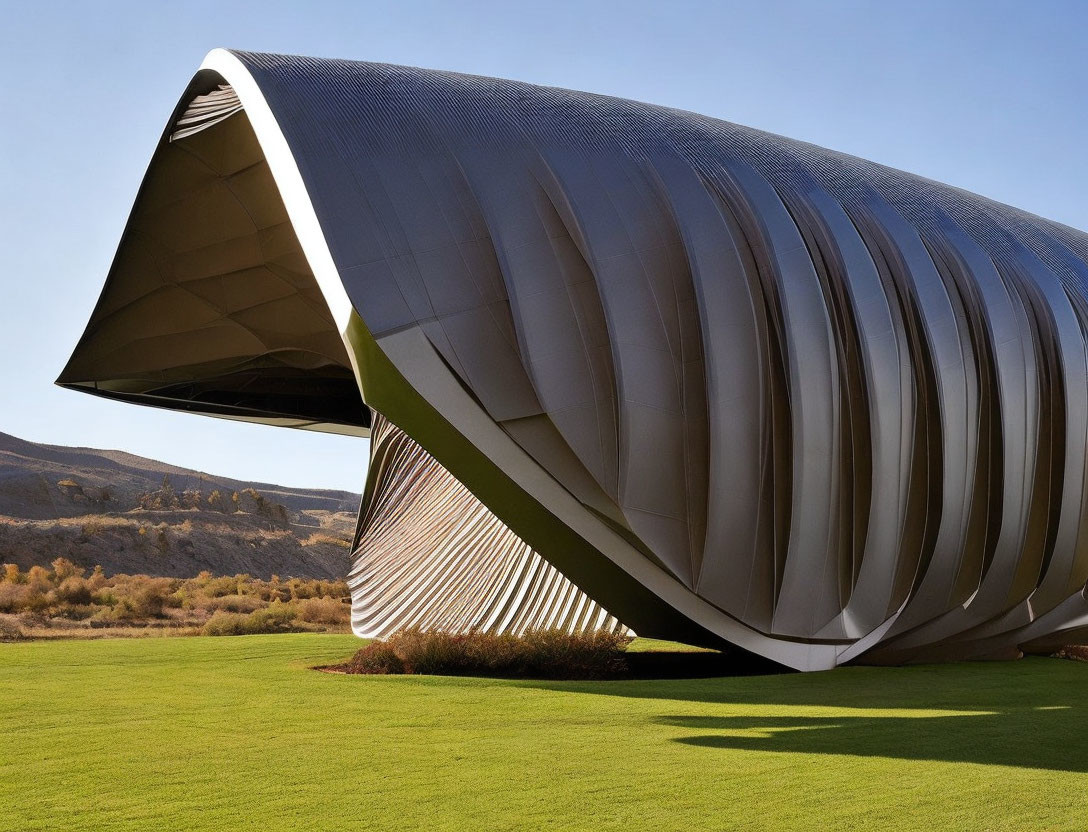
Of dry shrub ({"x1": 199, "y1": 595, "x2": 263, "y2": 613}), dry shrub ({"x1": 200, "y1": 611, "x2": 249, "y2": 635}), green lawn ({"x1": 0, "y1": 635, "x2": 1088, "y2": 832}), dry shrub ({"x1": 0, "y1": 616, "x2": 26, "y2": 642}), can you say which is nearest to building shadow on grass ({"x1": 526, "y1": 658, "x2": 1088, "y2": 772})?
green lawn ({"x1": 0, "y1": 635, "x2": 1088, "y2": 832})

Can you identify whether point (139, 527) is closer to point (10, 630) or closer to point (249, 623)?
point (10, 630)

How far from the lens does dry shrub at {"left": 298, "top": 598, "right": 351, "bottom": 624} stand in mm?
30578

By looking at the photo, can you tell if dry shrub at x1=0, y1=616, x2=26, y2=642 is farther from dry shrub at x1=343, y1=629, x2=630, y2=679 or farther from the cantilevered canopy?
dry shrub at x1=343, y1=629, x2=630, y2=679

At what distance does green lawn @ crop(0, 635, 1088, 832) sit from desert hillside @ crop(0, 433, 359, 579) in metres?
46.0

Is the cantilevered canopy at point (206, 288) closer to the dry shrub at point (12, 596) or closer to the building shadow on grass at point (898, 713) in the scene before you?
the dry shrub at point (12, 596)

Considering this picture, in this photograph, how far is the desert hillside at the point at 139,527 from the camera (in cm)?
5731

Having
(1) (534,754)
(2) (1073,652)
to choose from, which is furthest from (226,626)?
(1) (534,754)

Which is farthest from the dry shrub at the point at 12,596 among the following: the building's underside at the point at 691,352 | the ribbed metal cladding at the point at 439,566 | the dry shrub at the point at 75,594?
the building's underside at the point at 691,352

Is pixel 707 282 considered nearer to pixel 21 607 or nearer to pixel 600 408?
pixel 600 408

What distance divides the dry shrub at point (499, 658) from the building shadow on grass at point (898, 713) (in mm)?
1522

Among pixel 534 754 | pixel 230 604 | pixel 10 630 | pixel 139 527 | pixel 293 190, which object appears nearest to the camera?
pixel 534 754

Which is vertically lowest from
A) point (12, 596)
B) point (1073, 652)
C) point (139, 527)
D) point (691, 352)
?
point (12, 596)

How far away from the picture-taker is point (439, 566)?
2419cm

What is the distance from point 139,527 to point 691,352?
53169 millimetres
